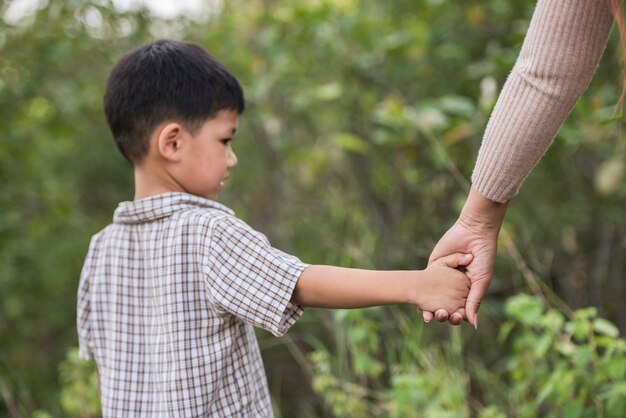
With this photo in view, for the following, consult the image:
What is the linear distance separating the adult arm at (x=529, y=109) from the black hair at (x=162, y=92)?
583 millimetres

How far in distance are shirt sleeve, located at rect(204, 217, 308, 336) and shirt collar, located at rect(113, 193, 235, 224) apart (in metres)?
0.15

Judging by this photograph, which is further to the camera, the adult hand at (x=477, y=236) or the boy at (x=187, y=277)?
the adult hand at (x=477, y=236)

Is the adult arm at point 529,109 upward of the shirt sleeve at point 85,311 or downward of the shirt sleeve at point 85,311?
upward

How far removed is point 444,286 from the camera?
4.68 feet

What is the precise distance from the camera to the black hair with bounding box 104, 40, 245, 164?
1634 millimetres

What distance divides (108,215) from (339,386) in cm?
202

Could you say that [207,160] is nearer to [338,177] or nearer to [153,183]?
[153,183]

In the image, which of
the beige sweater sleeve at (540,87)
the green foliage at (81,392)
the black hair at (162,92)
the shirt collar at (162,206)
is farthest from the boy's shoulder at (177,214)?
the green foliage at (81,392)

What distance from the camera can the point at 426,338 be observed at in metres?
3.01

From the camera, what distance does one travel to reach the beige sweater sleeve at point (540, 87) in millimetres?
1399

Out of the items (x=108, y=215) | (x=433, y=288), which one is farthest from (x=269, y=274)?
(x=108, y=215)

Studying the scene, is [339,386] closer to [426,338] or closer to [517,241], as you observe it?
[426,338]

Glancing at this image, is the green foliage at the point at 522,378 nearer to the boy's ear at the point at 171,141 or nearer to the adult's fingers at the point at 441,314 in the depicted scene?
the adult's fingers at the point at 441,314

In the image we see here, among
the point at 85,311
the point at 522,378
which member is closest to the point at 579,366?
the point at 522,378
